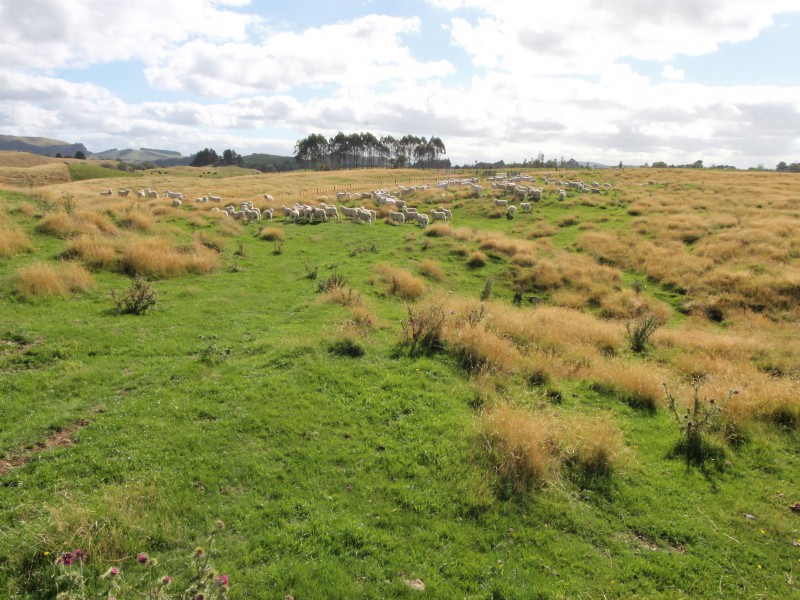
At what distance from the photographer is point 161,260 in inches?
696

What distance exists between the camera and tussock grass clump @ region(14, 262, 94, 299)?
13078mm

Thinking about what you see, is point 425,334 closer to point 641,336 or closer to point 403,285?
point 403,285

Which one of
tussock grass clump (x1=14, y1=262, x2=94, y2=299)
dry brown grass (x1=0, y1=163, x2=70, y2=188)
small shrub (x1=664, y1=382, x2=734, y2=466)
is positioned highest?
dry brown grass (x1=0, y1=163, x2=70, y2=188)

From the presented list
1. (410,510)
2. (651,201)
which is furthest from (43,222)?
(651,201)

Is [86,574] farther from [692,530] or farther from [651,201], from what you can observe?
[651,201]

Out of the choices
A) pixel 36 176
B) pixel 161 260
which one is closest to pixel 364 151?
pixel 36 176

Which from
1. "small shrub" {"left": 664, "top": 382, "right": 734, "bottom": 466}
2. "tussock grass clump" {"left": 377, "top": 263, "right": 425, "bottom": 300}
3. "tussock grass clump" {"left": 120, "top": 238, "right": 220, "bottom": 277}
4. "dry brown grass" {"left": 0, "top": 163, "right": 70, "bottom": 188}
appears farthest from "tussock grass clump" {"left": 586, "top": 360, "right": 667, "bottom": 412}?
"dry brown grass" {"left": 0, "top": 163, "right": 70, "bottom": 188}

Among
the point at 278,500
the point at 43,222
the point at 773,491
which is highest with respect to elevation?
the point at 43,222

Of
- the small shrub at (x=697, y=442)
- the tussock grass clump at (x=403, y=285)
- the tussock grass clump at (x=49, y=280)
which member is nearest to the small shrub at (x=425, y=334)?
the tussock grass clump at (x=403, y=285)

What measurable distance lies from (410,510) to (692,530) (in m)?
4.24

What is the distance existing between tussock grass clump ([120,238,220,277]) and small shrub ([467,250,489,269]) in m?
13.0

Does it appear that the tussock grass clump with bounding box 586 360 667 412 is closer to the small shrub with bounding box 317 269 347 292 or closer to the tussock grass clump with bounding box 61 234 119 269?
the small shrub with bounding box 317 269 347 292

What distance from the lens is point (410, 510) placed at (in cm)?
652

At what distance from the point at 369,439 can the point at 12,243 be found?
53.8 feet
